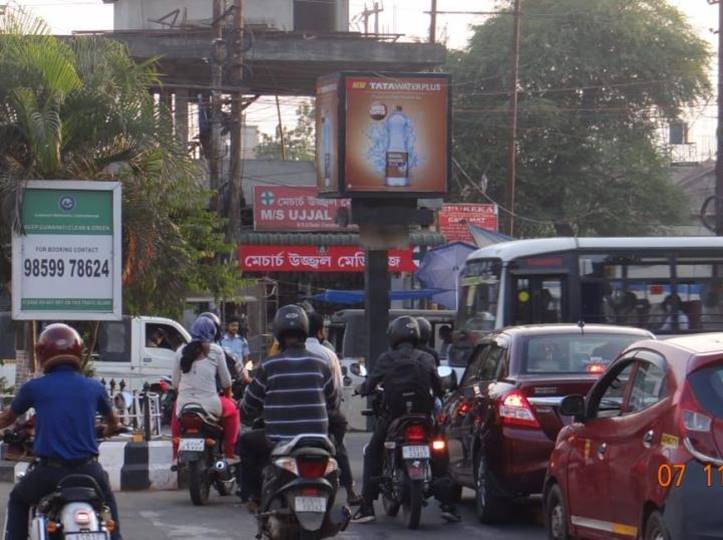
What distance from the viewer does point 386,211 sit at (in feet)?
62.1

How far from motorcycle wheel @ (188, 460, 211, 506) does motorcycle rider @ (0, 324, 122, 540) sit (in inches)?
216

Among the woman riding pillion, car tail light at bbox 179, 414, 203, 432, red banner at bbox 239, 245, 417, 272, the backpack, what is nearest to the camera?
the backpack

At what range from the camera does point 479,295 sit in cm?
2273

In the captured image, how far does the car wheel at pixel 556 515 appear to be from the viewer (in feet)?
30.9

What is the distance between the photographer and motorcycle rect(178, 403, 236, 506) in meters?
12.7

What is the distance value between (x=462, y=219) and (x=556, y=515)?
31.5 meters

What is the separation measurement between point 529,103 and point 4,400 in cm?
3650

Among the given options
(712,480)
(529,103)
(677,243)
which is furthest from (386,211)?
(529,103)

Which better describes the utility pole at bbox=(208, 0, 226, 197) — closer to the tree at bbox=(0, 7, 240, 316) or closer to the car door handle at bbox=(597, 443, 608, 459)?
the tree at bbox=(0, 7, 240, 316)

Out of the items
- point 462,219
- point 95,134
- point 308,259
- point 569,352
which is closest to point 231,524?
point 569,352

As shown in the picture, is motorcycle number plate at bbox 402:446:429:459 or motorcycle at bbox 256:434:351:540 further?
motorcycle number plate at bbox 402:446:429:459

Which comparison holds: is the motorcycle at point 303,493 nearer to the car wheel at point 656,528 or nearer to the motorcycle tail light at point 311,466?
the motorcycle tail light at point 311,466

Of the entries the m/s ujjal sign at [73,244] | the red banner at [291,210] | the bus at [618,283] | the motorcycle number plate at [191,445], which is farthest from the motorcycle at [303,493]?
the red banner at [291,210]

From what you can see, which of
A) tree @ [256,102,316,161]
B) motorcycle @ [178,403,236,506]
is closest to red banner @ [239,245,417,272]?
motorcycle @ [178,403,236,506]
